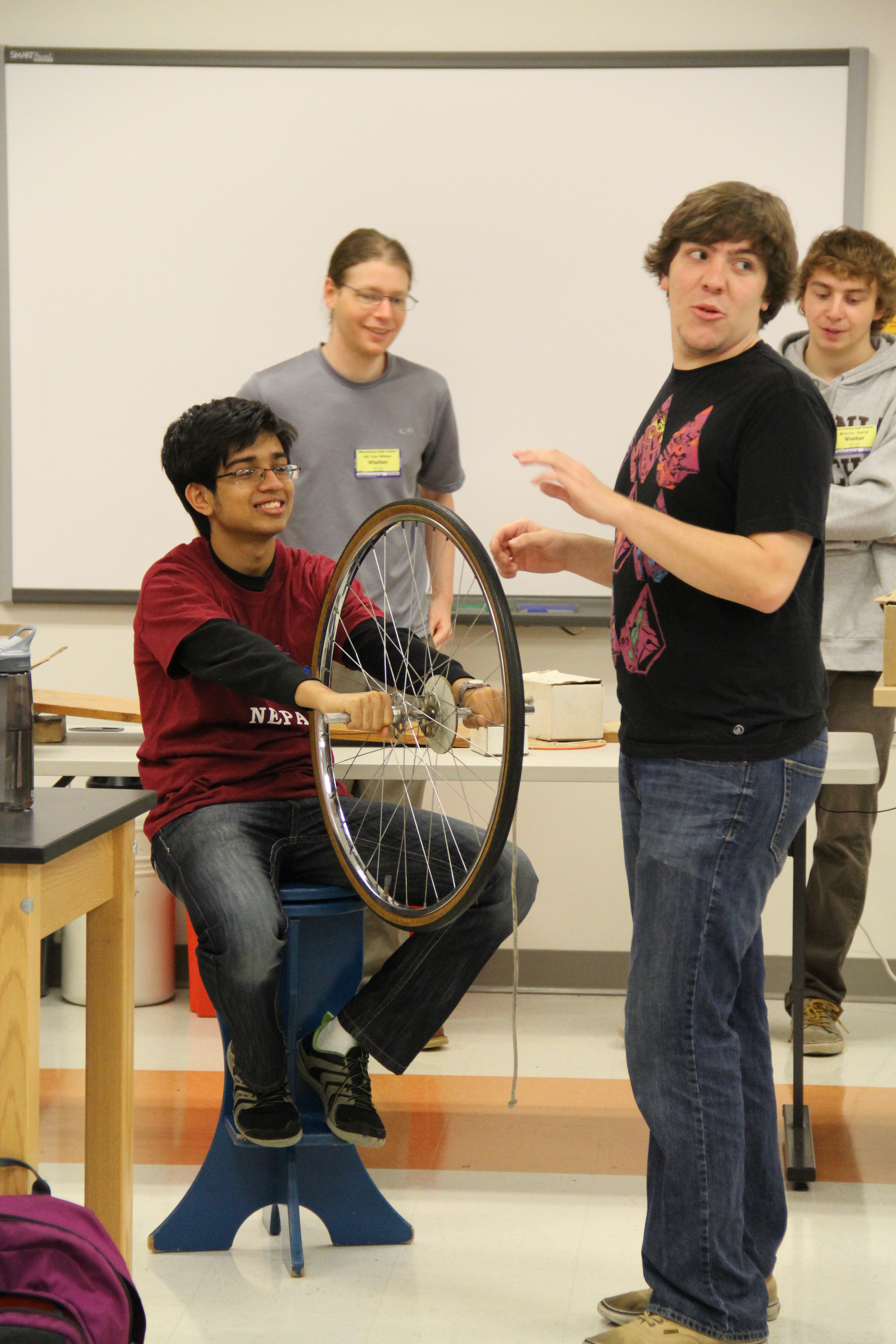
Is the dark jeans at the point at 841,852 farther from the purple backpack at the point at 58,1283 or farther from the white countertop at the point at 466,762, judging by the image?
the purple backpack at the point at 58,1283

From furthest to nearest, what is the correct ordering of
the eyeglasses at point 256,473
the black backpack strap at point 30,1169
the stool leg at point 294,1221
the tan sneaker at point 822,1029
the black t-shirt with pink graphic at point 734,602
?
the tan sneaker at point 822,1029, the eyeglasses at point 256,473, the stool leg at point 294,1221, the black t-shirt with pink graphic at point 734,602, the black backpack strap at point 30,1169

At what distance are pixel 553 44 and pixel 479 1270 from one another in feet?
9.87

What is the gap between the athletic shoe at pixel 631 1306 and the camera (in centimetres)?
185

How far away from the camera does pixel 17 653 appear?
159 cm

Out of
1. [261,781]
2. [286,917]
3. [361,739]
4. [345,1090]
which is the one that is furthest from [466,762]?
[345,1090]

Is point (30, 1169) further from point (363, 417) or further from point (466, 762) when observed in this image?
point (363, 417)

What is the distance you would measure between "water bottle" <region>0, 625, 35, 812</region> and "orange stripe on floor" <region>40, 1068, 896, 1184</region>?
1.16 m

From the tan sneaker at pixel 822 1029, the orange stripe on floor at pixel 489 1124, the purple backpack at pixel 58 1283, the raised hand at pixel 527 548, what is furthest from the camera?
the tan sneaker at pixel 822 1029

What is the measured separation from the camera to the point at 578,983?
369cm

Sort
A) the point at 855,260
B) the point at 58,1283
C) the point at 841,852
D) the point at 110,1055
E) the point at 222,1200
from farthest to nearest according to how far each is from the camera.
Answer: the point at 841,852 < the point at 855,260 < the point at 222,1200 < the point at 110,1055 < the point at 58,1283

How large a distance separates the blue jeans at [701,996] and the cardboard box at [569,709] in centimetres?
94

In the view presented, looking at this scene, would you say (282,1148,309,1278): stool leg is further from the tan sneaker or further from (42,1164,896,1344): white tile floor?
the tan sneaker

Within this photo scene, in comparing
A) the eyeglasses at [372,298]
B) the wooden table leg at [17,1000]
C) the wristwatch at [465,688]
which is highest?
the eyeglasses at [372,298]

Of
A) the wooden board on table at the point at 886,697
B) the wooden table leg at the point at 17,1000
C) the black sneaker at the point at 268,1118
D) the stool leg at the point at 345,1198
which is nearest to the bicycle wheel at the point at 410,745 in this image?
the black sneaker at the point at 268,1118
